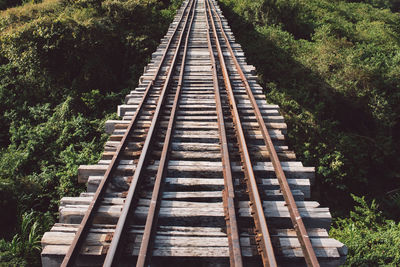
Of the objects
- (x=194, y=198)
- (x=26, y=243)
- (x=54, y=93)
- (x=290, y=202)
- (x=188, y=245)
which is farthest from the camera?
(x=54, y=93)

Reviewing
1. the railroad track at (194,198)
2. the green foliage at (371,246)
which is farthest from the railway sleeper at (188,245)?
the green foliage at (371,246)

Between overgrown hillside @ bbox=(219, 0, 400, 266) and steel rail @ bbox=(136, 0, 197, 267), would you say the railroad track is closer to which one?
steel rail @ bbox=(136, 0, 197, 267)

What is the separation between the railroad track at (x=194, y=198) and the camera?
284 centimetres

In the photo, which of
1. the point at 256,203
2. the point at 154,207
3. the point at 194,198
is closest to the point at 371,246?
the point at 256,203

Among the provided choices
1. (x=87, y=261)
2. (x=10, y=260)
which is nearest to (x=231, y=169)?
(x=87, y=261)

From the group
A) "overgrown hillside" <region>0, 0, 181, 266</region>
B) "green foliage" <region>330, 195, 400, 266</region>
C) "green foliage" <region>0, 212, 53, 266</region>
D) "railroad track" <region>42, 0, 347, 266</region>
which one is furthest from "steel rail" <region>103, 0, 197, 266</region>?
"green foliage" <region>330, 195, 400, 266</region>

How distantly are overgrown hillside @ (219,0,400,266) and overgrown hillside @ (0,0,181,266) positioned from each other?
5466mm

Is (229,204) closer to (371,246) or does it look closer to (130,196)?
(130,196)

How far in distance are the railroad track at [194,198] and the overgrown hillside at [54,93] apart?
2.04m

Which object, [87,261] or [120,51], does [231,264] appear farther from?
[120,51]

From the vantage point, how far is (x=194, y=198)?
3.59m

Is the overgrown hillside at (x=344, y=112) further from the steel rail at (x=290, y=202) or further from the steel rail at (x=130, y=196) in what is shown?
the steel rail at (x=130, y=196)

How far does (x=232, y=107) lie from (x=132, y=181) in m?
2.92

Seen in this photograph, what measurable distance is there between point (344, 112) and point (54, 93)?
411 inches
